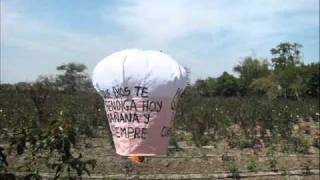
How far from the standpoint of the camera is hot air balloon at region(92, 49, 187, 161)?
93.7 inches

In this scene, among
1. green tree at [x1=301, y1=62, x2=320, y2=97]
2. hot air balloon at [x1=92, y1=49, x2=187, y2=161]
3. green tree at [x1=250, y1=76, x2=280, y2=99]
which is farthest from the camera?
green tree at [x1=250, y1=76, x2=280, y2=99]

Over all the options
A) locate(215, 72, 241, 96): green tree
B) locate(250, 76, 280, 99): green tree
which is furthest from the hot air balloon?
locate(215, 72, 241, 96): green tree

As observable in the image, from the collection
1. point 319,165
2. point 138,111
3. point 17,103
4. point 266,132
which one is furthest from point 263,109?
point 138,111

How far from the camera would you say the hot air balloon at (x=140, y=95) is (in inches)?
93.7

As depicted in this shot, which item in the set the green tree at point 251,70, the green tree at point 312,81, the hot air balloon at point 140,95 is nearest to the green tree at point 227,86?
the green tree at point 251,70

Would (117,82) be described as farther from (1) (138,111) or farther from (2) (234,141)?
(2) (234,141)

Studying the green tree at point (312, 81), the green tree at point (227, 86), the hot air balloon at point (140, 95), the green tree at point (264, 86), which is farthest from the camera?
the green tree at point (227, 86)

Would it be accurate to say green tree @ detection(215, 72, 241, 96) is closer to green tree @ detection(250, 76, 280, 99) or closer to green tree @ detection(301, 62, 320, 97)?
green tree @ detection(250, 76, 280, 99)

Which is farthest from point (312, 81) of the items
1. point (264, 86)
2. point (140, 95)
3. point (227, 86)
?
point (140, 95)

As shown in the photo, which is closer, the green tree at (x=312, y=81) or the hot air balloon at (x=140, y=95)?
the hot air balloon at (x=140, y=95)

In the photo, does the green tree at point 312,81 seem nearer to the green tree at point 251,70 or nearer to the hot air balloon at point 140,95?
the green tree at point 251,70

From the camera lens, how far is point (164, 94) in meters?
2.45

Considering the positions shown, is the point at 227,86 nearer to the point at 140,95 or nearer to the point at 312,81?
the point at 312,81

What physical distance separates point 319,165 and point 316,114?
713 centimetres
